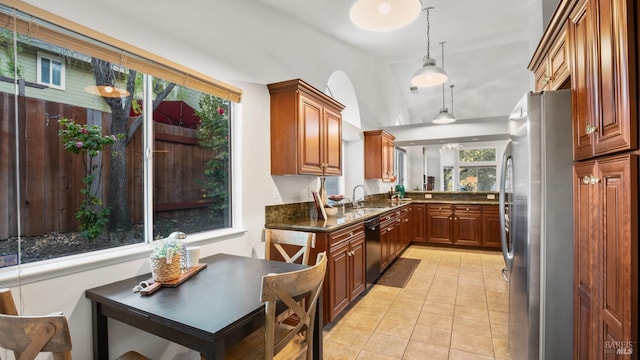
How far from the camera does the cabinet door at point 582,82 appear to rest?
1266 millimetres

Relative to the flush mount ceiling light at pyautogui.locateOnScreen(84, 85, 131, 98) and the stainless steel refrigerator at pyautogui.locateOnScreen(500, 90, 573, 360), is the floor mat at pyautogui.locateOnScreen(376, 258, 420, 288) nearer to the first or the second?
the stainless steel refrigerator at pyautogui.locateOnScreen(500, 90, 573, 360)

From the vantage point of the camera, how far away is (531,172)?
5.11 feet

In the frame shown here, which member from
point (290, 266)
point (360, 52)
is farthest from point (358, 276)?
point (360, 52)

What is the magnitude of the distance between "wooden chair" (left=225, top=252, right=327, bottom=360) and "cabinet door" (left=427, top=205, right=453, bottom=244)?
4.68 meters

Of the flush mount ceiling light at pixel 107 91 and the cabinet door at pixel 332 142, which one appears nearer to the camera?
the flush mount ceiling light at pixel 107 91

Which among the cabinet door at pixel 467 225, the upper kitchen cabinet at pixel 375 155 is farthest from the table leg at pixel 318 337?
the cabinet door at pixel 467 225

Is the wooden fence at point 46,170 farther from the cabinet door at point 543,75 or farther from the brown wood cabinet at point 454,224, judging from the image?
the brown wood cabinet at point 454,224

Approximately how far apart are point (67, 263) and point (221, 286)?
788 millimetres

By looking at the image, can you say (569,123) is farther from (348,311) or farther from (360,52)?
(360,52)

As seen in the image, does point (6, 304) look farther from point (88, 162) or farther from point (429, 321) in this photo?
point (429, 321)

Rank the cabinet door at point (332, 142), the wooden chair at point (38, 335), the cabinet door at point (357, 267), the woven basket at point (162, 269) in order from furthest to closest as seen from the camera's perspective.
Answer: the cabinet door at point (332, 142) → the cabinet door at point (357, 267) → the woven basket at point (162, 269) → the wooden chair at point (38, 335)

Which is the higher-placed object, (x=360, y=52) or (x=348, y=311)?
(x=360, y=52)

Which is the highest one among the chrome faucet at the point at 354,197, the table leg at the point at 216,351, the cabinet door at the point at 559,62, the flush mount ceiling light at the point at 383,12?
the flush mount ceiling light at the point at 383,12

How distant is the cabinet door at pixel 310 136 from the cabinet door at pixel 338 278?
834 mm
